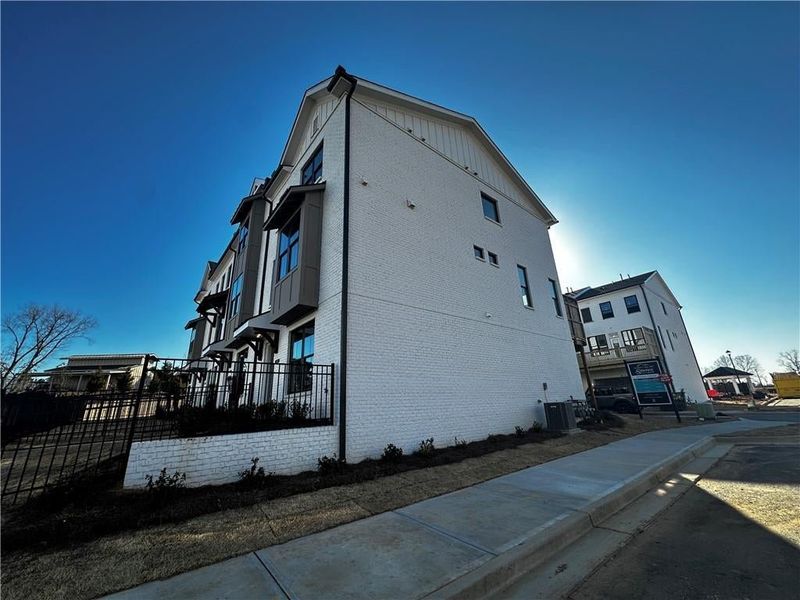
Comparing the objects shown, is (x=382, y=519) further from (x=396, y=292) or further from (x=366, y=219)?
(x=366, y=219)

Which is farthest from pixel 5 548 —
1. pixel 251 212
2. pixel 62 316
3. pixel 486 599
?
pixel 62 316

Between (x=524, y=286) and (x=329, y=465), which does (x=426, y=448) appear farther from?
(x=524, y=286)

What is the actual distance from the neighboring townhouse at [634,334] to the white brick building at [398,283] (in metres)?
15.3

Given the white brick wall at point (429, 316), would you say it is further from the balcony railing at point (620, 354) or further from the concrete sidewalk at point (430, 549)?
the balcony railing at point (620, 354)

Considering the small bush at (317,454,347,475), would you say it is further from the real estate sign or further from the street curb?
the real estate sign

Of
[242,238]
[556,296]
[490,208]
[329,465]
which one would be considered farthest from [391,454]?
[242,238]

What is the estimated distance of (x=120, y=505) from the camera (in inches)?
178

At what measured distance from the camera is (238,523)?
4.20 m

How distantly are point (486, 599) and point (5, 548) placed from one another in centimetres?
490

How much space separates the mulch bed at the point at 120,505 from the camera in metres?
3.72

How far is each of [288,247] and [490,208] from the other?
9.44 meters

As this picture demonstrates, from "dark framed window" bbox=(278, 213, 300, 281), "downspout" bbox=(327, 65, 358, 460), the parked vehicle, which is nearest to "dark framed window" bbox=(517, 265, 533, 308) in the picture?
"downspout" bbox=(327, 65, 358, 460)

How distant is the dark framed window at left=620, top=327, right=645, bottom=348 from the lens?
88.2ft

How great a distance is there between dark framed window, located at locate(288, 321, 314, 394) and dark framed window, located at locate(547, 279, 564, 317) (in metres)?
12.7
